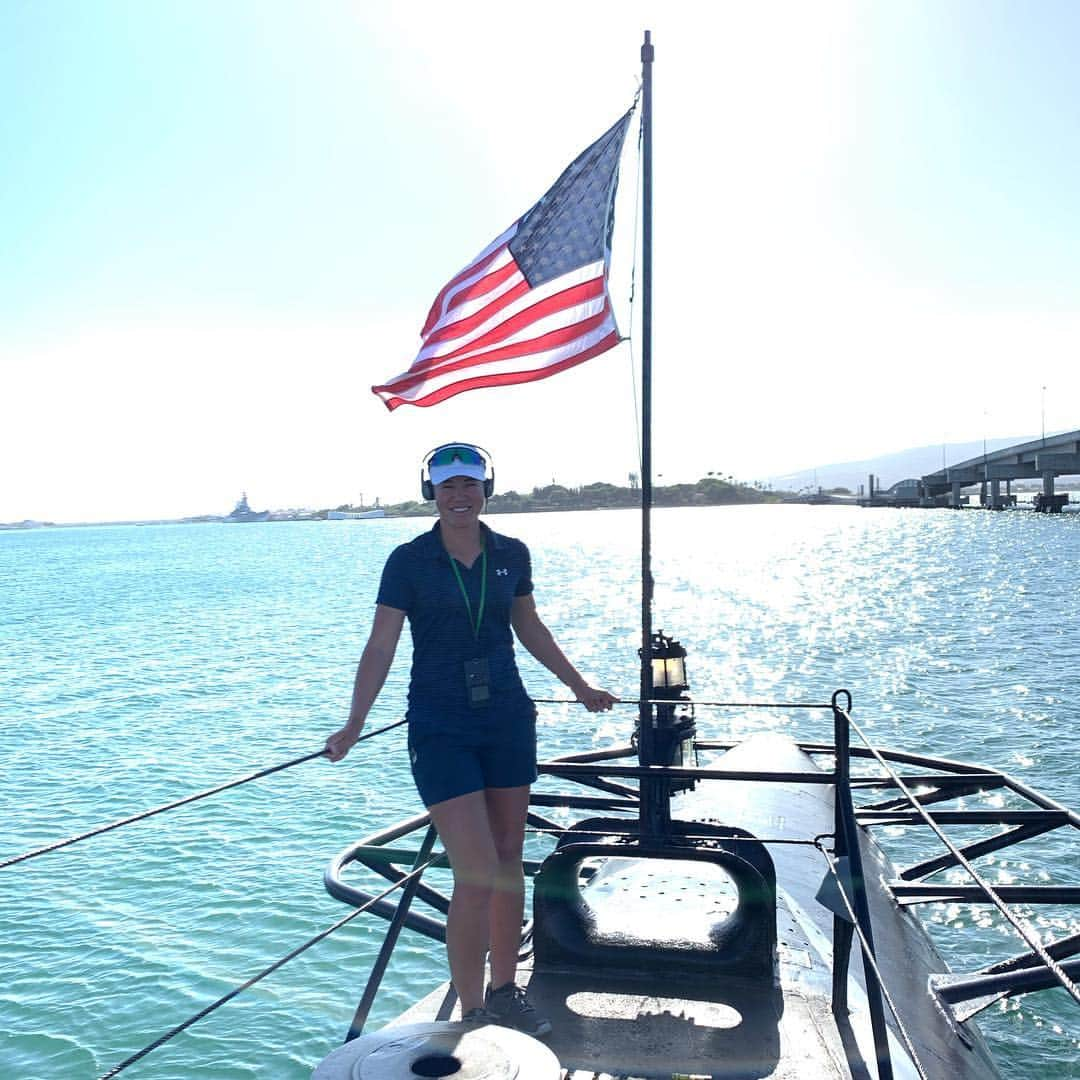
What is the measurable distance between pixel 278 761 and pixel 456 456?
1739 centimetres

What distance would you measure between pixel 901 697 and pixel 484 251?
2164 cm

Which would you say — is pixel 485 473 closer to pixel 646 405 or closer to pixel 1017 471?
pixel 646 405

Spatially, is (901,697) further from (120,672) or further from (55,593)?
(55,593)

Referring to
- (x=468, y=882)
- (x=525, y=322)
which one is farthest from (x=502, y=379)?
(x=468, y=882)

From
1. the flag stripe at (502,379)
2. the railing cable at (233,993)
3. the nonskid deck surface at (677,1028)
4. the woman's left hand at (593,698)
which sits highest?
the flag stripe at (502,379)

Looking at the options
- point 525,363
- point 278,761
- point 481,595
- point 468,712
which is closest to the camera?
point 468,712

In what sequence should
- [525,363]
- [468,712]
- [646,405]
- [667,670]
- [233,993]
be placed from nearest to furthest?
[233,993], [468,712], [646,405], [667,670], [525,363]

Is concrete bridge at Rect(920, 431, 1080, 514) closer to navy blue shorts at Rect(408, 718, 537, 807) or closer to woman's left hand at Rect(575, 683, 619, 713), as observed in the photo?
woman's left hand at Rect(575, 683, 619, 713)

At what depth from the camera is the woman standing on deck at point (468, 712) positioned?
13.9 ft

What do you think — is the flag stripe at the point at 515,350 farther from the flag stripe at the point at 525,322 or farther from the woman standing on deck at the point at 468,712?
the woman standing on deck at the point at 468,712

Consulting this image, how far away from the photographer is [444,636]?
14.4 feet

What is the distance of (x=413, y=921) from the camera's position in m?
5.77

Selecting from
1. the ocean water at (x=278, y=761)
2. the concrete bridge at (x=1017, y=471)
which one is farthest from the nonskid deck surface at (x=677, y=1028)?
the concrete bridge at (x=1017, y=471)

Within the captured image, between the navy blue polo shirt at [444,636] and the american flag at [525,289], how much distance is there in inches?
140
